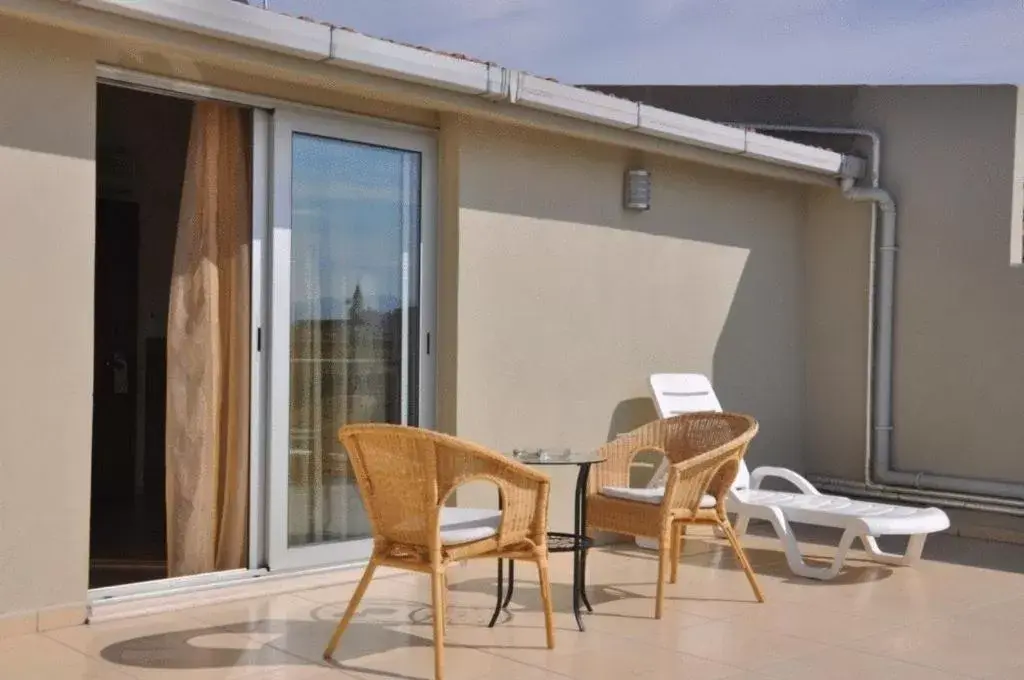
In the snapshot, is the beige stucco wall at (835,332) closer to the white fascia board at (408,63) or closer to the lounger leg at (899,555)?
the lounger leg at (899,555)

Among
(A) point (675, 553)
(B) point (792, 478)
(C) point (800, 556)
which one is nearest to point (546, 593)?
(A) point (675, 553)

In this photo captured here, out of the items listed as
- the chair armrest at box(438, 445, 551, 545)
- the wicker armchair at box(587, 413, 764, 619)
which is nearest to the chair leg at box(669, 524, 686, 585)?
the wicker armchair at box(587, 413, 764, 619)

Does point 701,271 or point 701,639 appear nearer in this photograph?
point 701,639

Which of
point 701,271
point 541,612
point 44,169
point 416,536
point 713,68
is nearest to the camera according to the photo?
point 416,536

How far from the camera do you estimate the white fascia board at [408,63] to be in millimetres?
5129

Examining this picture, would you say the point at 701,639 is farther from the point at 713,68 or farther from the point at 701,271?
the point at 713,68

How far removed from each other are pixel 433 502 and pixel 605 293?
122 inches

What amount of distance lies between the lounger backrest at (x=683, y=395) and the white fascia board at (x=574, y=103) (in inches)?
62.0

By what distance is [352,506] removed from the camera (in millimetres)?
5957

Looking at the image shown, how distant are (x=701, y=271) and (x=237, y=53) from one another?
376 cm

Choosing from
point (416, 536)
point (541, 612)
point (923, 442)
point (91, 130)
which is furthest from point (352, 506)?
point (923, 442)

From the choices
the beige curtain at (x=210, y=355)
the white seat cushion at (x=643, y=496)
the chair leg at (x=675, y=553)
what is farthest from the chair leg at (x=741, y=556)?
the beige curtain at (x=210, y=355)

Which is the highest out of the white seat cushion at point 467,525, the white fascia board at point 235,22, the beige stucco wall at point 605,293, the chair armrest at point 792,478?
the white fascia board at point 235,22

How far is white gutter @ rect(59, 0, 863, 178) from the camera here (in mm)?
4590
